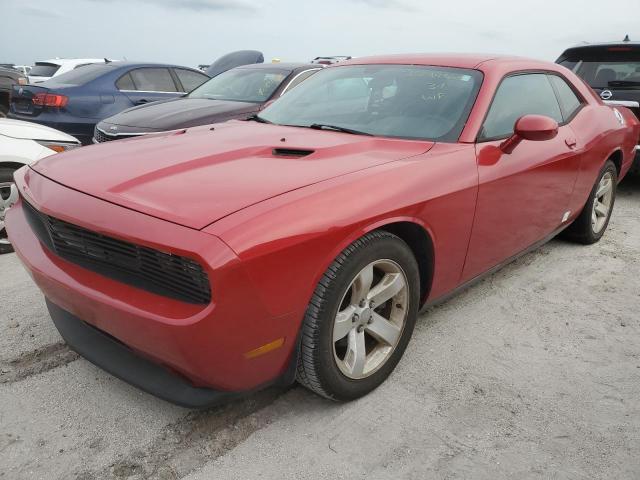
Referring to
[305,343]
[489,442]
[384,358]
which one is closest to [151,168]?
[305,343]

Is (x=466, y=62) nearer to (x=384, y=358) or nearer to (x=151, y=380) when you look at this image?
(x=384, y=358)

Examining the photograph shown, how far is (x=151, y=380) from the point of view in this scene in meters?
1.95

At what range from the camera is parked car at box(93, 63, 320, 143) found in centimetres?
544

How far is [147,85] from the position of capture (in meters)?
7.49

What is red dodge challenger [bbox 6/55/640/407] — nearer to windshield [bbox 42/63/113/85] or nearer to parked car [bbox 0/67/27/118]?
windshield [bbox 42/63/113/85]

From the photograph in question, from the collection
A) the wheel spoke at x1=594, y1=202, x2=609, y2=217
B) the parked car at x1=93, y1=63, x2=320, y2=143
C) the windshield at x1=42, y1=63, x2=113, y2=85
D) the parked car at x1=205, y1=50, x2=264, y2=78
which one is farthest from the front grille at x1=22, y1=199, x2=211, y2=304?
the parked car at x1=205, y1=50, x2=264, y2=78

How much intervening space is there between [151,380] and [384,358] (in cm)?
101

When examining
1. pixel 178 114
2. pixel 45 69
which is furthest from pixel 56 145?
pixel 45 69

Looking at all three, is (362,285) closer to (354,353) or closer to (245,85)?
(354,353)

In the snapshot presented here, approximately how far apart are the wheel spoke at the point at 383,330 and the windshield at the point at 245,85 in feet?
14.2

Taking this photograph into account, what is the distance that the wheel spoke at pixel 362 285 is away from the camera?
2160 mm

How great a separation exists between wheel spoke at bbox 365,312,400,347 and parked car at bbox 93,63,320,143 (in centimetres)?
322

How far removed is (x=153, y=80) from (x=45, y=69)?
5.44 meters

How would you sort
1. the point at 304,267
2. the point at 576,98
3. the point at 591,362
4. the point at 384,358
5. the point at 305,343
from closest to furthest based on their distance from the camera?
the point at 304,267 → the point at 305,343 → the point at 384,358 → the point at 591,362 → the point at 576,98
